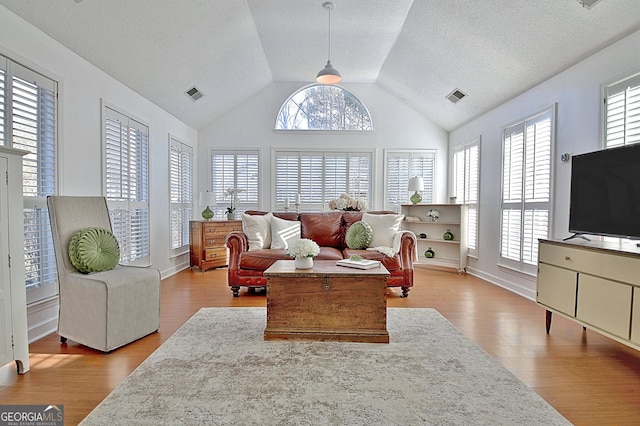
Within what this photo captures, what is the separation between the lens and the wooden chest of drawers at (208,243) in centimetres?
550

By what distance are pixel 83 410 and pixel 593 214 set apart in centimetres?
376

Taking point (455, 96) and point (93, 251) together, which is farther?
point (455, 96)

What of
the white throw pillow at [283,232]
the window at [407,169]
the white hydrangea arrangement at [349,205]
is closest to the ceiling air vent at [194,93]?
the white throw pillow at [283,232]

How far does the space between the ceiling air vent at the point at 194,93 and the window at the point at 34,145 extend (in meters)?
2.26

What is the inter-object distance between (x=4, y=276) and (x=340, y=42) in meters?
4.72

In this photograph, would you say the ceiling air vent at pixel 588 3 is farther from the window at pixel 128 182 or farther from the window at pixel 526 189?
the window at pixel 128 182

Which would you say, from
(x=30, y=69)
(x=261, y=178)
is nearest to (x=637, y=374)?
(x=30, y=69)

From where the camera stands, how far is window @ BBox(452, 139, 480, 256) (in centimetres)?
546

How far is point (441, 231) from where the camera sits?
6094 millimetres

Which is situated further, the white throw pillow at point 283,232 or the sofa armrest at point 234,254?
the white throw pillow at point 283,232

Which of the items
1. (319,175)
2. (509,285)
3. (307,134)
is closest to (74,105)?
(307,134)

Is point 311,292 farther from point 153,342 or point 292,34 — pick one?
point 292,34

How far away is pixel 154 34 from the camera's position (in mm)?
3574

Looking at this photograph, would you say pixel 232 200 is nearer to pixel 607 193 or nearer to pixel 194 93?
pixel 194 93
